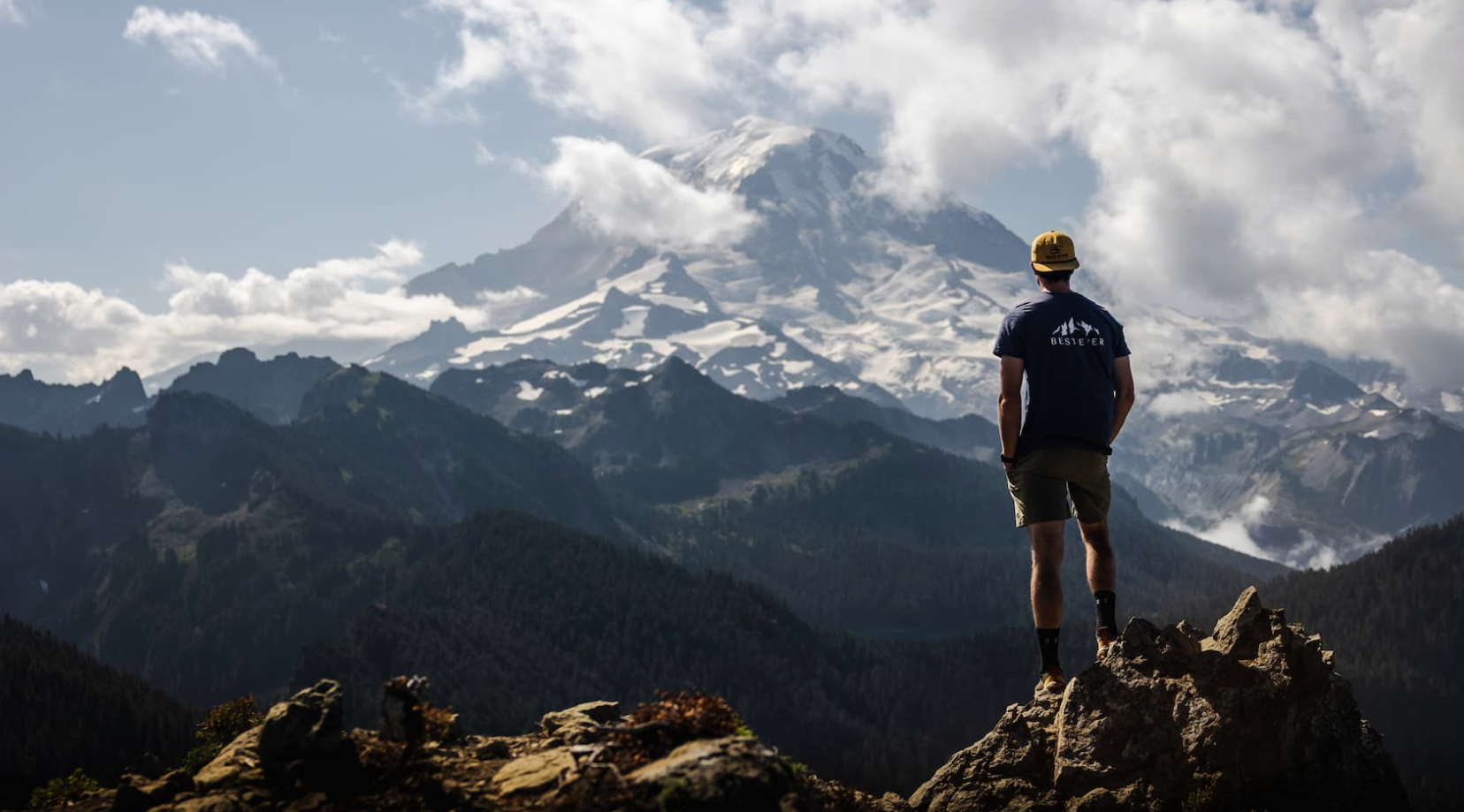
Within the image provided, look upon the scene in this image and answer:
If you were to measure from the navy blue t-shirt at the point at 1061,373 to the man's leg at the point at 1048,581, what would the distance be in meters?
1.43

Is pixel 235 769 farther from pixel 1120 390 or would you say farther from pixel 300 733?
pixel 1120 390

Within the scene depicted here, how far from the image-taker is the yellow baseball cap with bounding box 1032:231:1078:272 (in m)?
19.4

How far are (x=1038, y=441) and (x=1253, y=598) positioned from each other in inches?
241

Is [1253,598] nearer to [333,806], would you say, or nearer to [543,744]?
[543,744]

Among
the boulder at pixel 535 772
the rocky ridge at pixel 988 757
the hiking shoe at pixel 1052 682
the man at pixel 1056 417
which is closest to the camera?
the rocky ridge at pixel 988 757

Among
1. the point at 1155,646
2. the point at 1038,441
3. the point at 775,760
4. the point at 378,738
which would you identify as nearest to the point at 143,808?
the point at 378,738

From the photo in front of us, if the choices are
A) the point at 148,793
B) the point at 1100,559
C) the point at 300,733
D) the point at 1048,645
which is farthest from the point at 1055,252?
the point at 148,793

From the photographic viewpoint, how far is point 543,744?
17922 millimetres

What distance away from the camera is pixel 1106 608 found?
20172 millimetres

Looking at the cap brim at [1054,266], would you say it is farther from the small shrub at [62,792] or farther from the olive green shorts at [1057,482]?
the small shrub at [62,792]

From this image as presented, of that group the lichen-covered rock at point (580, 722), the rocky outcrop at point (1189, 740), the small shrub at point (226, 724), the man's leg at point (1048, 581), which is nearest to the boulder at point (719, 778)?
the lichen-covered rock at point (580, 722)

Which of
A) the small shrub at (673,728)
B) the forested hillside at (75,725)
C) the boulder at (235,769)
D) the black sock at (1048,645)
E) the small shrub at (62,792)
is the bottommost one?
the forested hillside at (75,725)

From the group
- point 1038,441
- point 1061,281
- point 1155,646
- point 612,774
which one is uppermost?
point 1061,281

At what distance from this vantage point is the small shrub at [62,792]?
17953 mm
